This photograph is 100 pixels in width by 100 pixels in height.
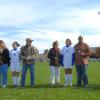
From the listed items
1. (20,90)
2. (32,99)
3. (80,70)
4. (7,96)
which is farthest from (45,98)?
(80,70)

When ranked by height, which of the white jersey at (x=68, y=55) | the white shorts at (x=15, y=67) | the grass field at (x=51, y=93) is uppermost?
the white jersey at (x=68, y=55)

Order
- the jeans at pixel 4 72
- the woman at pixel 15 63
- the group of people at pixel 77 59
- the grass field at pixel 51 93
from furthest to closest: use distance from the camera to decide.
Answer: the woman at pixel 15 63 < the jeans at pixel 4 72 < the group of people at pixel 77 59 < the grass field at pixel 51 93

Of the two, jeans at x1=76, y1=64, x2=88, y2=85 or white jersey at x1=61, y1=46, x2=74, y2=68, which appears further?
white jersey at x1=61, y1=46, x2=74, y2=68

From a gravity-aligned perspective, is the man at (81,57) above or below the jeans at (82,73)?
above

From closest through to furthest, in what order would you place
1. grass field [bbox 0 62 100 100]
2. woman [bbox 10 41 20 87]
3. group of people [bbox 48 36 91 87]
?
grass field [bbox 0 62 100 100], group of people [bbox 48 36 91 87], woman [bbox 10 41 20 87]

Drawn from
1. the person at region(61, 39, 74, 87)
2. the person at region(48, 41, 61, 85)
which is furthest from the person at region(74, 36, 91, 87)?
the person at region(48, 41, 61, 85)

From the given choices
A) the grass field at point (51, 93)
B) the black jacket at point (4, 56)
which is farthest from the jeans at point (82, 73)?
the black jacket at point (4, 56)

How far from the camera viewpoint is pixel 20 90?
17.4 meters

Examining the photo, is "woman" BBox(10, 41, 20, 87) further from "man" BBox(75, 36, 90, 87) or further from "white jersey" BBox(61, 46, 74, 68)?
"man" BBox(75, 36, 90, 87)

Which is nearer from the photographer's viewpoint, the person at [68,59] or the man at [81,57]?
the man at [81,57]

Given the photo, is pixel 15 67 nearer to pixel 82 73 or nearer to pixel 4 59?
pixel 4 59

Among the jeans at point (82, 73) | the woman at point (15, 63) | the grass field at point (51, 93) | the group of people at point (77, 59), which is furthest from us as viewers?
the woman at point (15, 63)

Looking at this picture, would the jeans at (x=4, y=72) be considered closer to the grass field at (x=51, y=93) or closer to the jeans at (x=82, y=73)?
the grass field at (x=51, y=93)

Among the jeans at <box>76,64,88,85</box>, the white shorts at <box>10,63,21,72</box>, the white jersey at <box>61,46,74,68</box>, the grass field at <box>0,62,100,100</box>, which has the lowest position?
the grass field at <box>0,62,100,100</box>
